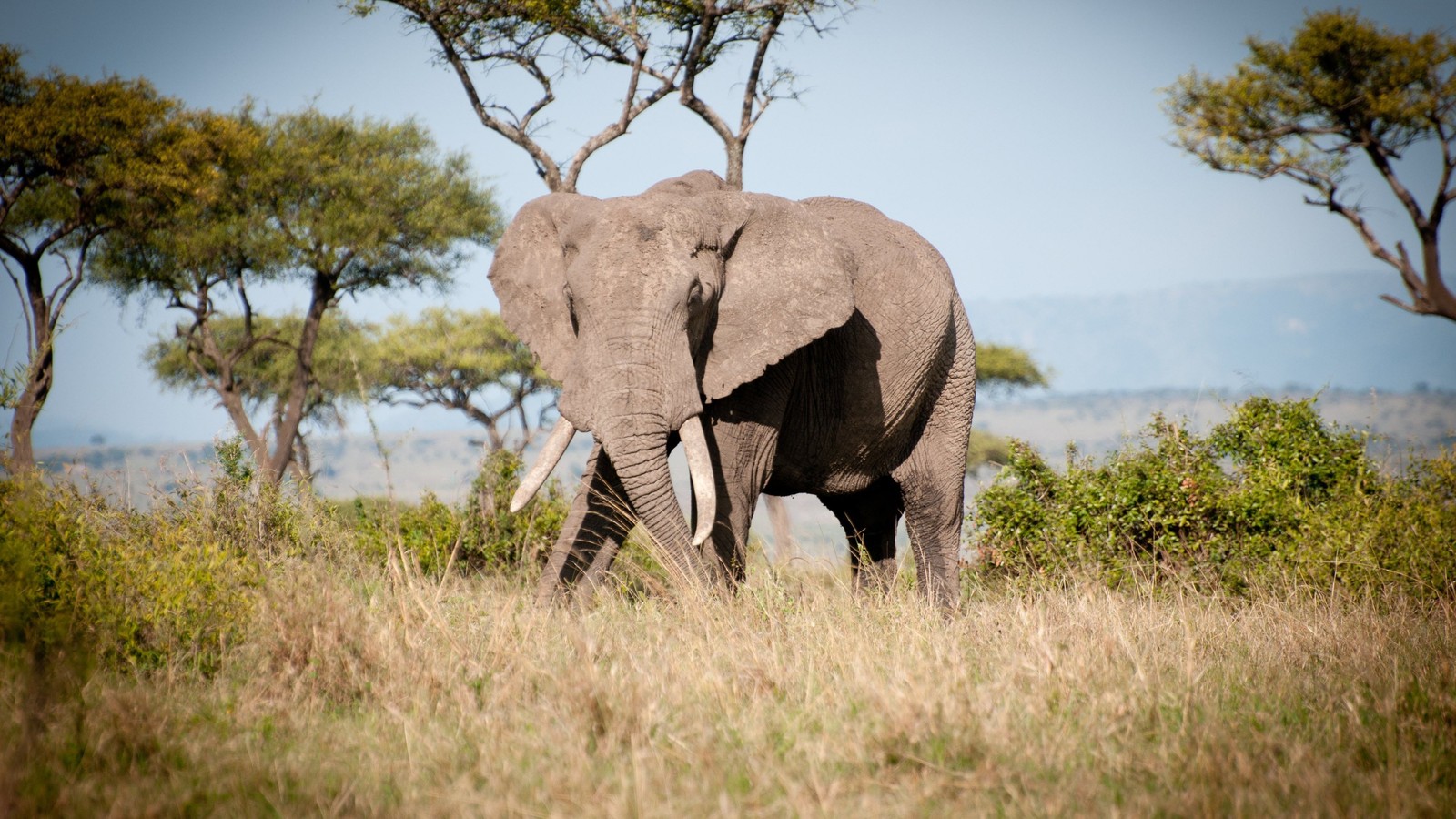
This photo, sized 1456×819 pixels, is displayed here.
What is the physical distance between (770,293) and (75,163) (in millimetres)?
15149

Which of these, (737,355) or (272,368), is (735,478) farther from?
(272,368)

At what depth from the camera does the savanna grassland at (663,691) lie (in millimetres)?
4066

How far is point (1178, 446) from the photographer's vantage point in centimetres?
944

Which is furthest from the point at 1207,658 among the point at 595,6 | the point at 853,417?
the point at 595,6

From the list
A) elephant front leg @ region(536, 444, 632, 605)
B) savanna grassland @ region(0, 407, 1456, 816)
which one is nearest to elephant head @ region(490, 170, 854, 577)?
elephant front leg @ region(536, 444, 632, 605)

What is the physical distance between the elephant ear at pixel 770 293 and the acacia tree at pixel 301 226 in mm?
14801

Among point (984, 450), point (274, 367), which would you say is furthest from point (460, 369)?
point (984, 450)

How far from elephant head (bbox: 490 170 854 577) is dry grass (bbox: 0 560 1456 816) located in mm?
911

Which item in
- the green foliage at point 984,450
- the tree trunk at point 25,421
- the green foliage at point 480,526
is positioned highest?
the tree trunk at point 25,421

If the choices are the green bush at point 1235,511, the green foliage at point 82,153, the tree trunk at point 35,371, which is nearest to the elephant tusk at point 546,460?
the green bush at point 1235,511

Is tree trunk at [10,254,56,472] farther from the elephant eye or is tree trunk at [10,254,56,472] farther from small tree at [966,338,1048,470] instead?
small tree at [966,338,1048,470]

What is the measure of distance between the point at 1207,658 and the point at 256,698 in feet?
14.7

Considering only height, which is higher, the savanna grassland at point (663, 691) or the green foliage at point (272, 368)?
the green foliage at point (272, 368)

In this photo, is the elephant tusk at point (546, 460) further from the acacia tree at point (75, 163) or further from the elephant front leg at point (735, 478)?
the acacia tree at point (75, 163)
